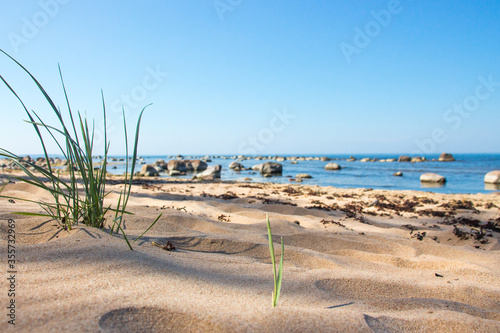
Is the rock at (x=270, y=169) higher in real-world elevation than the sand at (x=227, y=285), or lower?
lower

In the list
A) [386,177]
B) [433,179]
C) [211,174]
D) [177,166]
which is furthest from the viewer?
[177,166]

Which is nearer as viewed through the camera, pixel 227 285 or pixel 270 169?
pixel 227 285

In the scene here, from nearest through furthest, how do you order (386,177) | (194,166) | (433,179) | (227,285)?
(227,285), (433,179), (386,177), (194,166)

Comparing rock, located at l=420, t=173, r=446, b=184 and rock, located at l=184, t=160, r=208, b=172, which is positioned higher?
rock, located at l=184, t=160, r=208, b=172

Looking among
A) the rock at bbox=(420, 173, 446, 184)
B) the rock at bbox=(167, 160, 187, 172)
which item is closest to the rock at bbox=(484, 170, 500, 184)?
the rock at bbox=(420, 173, 446, 184)

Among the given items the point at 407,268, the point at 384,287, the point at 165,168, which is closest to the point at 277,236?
the point at 407,268

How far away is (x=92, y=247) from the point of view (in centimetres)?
153

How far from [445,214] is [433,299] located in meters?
4.91

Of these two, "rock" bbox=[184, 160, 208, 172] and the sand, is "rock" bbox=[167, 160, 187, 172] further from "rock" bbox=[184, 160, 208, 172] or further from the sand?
the sand

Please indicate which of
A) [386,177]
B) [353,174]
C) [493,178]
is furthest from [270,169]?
[493,178]

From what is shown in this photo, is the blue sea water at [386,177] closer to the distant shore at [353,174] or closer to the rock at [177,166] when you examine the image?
the distant shore at [353,174]

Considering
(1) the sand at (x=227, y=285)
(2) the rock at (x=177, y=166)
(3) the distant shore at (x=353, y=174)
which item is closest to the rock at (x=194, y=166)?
(3) the distant shore at (x=353, y=174)

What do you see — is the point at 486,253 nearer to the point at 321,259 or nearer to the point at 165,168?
the point at 321,259

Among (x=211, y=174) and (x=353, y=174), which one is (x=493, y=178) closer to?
(x=353, y=174)
